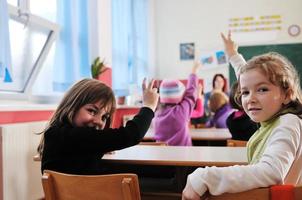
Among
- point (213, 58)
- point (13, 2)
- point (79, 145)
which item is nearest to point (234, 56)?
point (79, 145)

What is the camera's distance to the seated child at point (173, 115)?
2.73m

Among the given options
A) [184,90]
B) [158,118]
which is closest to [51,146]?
[158,118]

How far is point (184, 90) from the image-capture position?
2934 millimetres

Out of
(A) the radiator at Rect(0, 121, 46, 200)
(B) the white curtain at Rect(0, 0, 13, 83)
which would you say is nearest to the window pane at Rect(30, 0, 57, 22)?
(B) the white curtain at Rect(0, 0, 13, 83)

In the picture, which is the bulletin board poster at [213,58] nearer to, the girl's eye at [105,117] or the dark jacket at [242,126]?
the dark jacket at [242,126]

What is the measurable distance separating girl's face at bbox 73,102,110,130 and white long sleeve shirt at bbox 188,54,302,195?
662 mm

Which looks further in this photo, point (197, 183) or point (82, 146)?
point (82, 146)

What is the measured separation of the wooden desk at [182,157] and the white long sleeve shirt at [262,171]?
444mm

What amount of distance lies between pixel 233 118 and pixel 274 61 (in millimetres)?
1546

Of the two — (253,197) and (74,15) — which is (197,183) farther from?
(74,15)

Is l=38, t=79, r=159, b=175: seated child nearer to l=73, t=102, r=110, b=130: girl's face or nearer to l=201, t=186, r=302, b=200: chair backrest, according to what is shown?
l=73, t=102, r=110, b=130: girl's face

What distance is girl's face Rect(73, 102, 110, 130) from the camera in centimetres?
152

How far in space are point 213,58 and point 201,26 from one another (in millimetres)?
558

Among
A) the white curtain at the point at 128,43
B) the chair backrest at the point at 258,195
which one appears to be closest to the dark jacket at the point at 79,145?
the chair backrest at the point at 258,195
